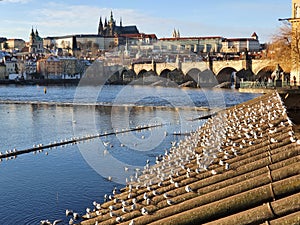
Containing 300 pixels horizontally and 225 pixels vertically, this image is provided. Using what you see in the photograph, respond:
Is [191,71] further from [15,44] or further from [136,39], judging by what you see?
[15,44]

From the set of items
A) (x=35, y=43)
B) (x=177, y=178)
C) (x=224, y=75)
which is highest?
(x=35, y=43)

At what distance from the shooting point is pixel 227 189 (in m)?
6.55

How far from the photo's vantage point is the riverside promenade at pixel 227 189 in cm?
554

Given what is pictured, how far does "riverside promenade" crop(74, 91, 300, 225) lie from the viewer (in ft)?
18.2

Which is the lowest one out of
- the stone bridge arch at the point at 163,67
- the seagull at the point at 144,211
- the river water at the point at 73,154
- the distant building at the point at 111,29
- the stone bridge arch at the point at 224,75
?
the river water at the point at 73,154

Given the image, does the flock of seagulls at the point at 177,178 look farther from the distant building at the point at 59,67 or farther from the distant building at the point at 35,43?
the distant building at the point at 35,43

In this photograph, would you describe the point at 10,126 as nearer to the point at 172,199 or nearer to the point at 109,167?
the point at 109,167

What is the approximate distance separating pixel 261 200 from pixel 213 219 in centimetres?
63

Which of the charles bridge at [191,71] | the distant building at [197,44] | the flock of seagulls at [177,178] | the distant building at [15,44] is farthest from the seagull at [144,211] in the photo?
the distant building at [15,44]

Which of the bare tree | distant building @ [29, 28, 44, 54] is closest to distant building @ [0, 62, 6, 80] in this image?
distant building @ [29, 28, 44, 54]

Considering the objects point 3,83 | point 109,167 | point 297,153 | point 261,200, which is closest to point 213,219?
point 261,200

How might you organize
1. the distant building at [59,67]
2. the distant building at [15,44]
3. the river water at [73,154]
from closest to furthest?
the river water at [73,154]
the distant building at [59,67]
the distant building at [15,44]

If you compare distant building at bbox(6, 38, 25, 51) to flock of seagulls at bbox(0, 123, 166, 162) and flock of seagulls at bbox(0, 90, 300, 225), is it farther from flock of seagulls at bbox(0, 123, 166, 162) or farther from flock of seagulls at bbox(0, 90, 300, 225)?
flock of seagulls at bbox(0, 90, 300, 225)

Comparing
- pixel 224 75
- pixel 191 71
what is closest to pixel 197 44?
pixel 191 71
